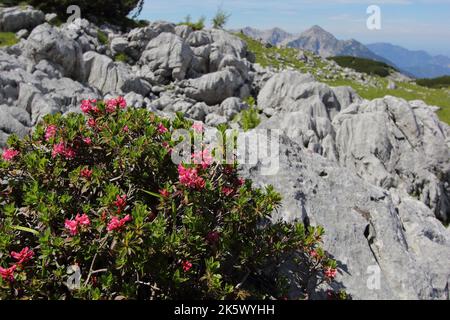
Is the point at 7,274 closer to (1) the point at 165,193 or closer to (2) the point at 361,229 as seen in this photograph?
(1) the point at 165,193

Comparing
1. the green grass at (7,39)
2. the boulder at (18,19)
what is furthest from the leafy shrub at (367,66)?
the green grass at (7,39)

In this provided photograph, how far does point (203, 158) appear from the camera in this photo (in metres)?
7.25

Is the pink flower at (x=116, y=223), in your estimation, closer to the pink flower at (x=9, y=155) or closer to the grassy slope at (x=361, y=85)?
the pink flower at (x=9, y=155)

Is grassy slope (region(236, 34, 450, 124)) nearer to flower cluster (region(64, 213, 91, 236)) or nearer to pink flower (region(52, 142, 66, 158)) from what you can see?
pink flower (region(52, 142, 66, 158))

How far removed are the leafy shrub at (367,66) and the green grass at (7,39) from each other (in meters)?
71.5

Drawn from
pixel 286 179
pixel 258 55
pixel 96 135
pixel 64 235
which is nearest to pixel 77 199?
pixel 64 235

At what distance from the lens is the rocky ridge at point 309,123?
31.2 feet

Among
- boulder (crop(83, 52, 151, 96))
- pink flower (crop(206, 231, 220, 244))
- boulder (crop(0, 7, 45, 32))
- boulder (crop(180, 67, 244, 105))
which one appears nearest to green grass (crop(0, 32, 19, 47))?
boulder (crop(0, 7, 45, 32))

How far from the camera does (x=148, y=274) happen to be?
243 inches

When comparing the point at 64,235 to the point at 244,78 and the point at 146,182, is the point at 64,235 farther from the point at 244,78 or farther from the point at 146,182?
the point at 244,78

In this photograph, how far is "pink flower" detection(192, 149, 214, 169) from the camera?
23.5 feet

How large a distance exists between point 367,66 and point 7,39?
282ft
